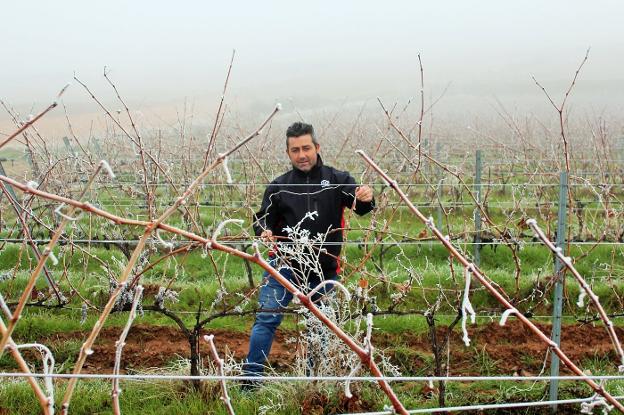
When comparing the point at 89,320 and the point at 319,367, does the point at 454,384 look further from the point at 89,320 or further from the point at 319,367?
the point at 89,320

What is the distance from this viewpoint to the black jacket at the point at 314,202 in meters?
3.59

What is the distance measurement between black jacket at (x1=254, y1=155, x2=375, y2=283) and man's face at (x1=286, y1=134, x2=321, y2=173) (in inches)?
1.6

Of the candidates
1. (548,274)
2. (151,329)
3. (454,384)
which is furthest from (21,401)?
(548,274)

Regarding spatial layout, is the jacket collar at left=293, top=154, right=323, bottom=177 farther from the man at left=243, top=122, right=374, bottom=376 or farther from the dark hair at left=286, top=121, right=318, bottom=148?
the dark hair at left=286, top=121, right=318, bottom=148

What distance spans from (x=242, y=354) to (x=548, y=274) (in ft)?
10.1

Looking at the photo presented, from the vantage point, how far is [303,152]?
3648mm

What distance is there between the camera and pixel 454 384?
3783 mm

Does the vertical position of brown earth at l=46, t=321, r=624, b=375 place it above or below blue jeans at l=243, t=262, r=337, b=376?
below

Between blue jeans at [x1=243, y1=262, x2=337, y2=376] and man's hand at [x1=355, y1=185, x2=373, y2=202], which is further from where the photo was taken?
blue jeans at [x1=243, y1=262, x2=337, y2=376]

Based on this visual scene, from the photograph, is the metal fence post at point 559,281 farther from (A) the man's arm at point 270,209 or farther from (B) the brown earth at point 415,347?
(A) the man's arm at point 270,209

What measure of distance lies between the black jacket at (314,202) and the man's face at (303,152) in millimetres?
40

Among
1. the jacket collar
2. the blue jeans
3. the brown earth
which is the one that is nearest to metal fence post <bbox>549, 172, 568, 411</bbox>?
the brown earth

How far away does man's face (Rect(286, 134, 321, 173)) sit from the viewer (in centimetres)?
361

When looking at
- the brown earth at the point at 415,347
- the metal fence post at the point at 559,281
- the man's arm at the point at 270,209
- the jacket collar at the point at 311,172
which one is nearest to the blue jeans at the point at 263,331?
the man's arm at the point at 270,209
